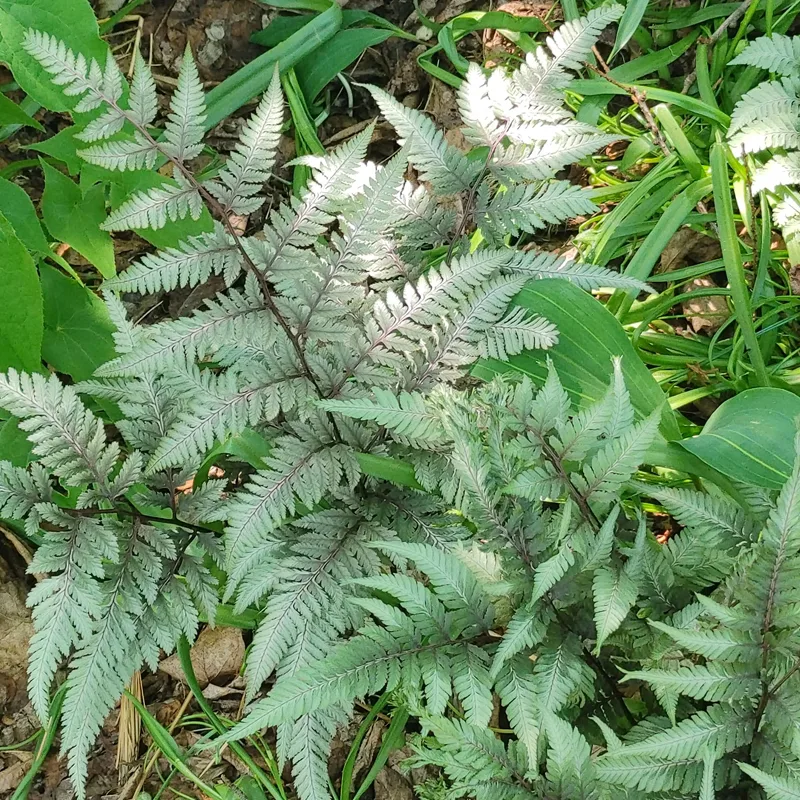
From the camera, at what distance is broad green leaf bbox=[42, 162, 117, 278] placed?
1640 millimetres

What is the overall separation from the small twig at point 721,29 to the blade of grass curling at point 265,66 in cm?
89

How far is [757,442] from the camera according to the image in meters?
1.25

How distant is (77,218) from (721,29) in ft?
5.18

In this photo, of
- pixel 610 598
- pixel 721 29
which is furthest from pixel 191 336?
pixel 721 29

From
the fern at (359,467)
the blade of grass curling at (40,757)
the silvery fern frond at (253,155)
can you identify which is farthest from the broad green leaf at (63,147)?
the blade of grass curling at (40,757)

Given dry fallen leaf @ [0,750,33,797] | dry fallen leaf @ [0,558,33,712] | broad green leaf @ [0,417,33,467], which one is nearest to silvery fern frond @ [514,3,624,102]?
broad green leaf @ [0,417,33,467]

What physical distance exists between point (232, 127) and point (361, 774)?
1.70 meters

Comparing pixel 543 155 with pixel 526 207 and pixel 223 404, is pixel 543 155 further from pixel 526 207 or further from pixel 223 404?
pixel 223 404

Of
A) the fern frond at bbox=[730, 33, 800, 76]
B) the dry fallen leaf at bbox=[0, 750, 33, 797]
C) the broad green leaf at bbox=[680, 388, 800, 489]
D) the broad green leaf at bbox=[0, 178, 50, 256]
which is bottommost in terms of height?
the dry fallen leaf at bbox=[0, 750, 33, 797]

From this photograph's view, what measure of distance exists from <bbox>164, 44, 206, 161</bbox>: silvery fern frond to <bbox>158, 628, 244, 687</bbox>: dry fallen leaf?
1.14 meters

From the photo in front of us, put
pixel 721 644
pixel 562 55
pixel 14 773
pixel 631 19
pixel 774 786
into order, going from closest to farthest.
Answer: pixel 774 786
pixel 721 644
pixel 562 55
pixel 631 19
pixel 14 773

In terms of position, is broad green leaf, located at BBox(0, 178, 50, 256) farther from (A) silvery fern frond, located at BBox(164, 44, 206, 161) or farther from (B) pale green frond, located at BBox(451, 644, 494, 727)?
(B) pale green frond, located at BBox(451, 644, 494, 727)

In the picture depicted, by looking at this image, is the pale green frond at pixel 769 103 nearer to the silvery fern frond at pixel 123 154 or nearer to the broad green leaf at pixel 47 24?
the silvery fern frond at pixel 123 154

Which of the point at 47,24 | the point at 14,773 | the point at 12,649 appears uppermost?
the point at 47,24
